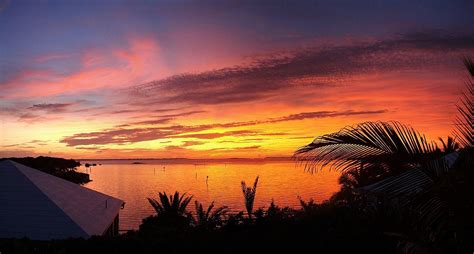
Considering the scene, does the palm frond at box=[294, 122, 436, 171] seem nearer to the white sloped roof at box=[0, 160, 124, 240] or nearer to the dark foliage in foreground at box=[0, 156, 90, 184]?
the white sloped roof at box=[0, 160, 124, 240]

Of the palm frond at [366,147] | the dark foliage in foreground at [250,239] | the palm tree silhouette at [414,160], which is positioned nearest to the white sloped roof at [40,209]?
the dark foliage in foreground at [250,239]

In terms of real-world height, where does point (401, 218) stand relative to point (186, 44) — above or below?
below

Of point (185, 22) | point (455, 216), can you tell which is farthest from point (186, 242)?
point (185, 22)

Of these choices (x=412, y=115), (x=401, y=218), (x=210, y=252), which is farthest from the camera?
(x=412, y=115)

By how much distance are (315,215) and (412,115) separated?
4.09 metres

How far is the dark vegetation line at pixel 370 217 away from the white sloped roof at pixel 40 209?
4.17m

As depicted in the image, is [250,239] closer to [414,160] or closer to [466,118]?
[414,160]

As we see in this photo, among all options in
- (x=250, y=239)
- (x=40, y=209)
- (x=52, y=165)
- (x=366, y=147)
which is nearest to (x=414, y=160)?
(x=366, y=147)

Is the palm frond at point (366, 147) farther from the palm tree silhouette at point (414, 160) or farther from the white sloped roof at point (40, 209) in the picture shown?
the white sloped roof at point (40, 209)

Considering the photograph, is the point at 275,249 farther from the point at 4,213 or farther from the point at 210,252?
the point at 4,213

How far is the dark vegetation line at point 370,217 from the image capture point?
455cm

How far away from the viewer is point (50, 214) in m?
13.4

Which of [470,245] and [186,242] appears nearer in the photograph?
[470,245]

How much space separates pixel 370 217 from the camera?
9.64 m
